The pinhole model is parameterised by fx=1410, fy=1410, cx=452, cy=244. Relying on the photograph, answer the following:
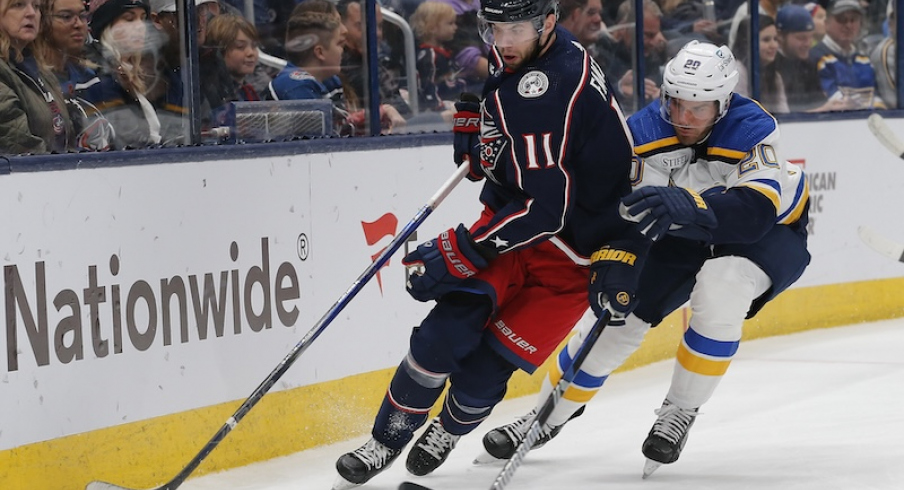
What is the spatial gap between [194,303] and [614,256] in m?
1.14

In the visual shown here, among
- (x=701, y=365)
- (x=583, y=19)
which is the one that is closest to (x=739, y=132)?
(x=701, y=365)

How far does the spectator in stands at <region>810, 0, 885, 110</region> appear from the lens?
6406mm

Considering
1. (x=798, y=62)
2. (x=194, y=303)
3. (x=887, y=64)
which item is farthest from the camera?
(x=887, y=64)

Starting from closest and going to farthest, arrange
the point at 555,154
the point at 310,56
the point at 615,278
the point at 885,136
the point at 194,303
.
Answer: the point at 555,154, the point at 615,278, the point at 194,303, the point at 310,56, the point at 885,136

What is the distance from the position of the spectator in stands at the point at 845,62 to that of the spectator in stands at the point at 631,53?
1045 mm

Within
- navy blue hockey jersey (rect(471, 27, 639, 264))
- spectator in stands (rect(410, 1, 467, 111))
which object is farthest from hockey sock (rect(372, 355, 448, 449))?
spectator in stands (rect(410, 1, 467, 111))

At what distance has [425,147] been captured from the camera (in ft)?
14.9

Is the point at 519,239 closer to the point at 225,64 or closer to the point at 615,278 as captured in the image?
the point at 615,278

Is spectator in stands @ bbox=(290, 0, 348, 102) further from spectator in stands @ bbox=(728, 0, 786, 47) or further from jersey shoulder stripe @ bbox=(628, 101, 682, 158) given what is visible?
spectator in stands @ bbox=(728, 0, 786, 47)

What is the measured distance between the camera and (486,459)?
3807 mm

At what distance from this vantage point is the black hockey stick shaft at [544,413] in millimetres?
3000

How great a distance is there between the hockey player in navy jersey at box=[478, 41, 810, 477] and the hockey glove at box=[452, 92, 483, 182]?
1.28ft

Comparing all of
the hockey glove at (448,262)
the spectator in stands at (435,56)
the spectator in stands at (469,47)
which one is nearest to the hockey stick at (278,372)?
the hockey glove at (448,262)

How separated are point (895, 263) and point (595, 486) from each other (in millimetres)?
3423
